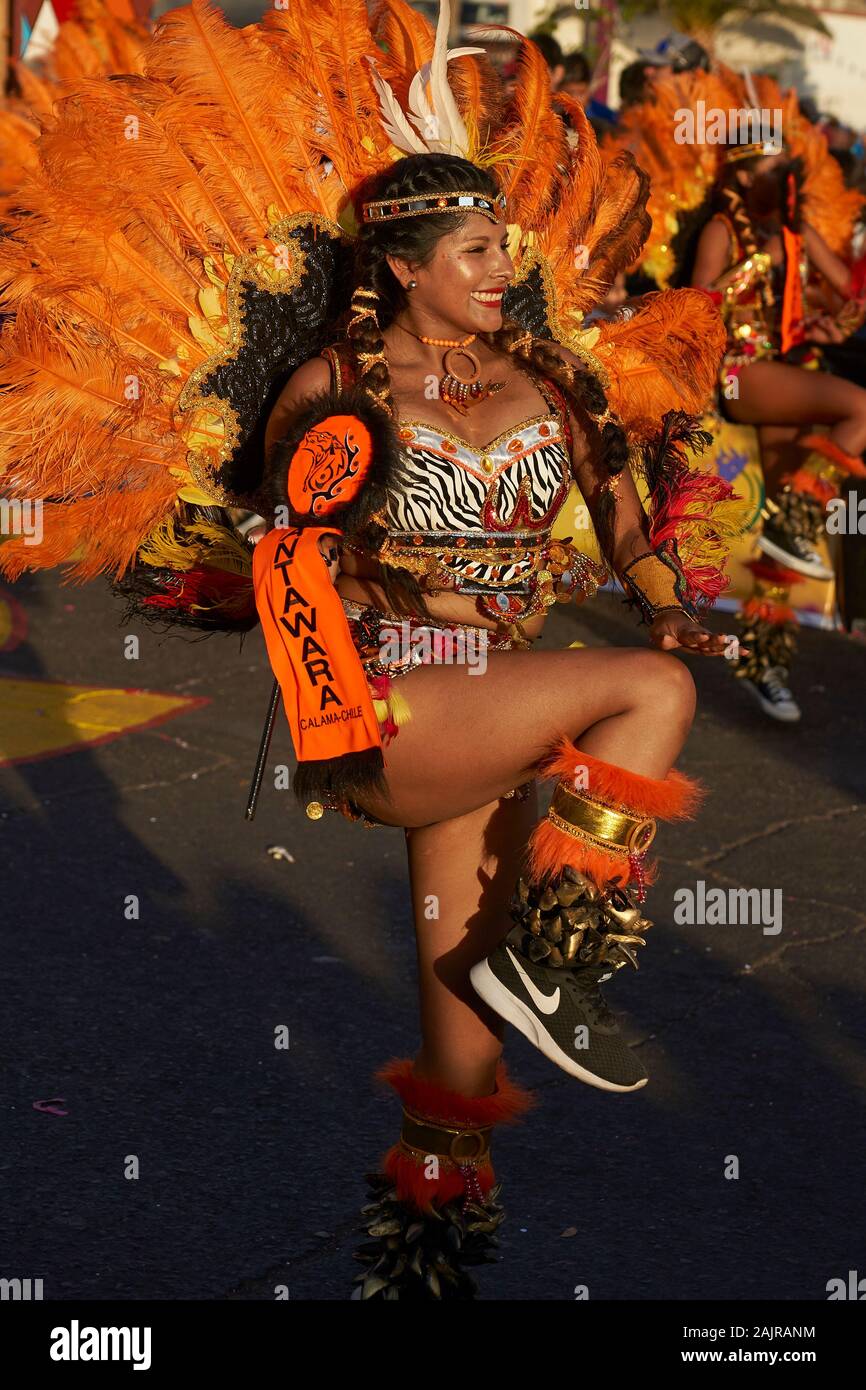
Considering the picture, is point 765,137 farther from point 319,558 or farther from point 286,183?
point 319,558

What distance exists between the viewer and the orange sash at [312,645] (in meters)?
3.14

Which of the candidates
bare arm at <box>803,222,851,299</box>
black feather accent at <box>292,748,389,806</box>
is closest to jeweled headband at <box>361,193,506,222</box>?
black feather accent at <box>292,748,389,806</box>

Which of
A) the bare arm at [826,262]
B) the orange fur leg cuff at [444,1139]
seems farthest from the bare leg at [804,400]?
the orange fur leg cuff at [444,1139]

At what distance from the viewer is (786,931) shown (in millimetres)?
5703

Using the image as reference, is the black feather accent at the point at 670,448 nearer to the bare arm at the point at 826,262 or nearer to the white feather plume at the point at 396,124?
the white feather plume at the point at 396,124

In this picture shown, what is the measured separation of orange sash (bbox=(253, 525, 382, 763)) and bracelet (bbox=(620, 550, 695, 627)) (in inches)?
23.5

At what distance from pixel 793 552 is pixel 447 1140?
4808 millimetres

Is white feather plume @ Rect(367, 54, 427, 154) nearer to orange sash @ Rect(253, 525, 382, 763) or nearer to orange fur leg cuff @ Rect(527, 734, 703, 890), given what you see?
orange sash @ Rect(253, 525, 382, 763)

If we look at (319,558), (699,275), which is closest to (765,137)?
(699,275)

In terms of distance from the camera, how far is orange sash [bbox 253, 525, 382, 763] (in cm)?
314

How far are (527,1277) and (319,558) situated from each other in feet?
5.53

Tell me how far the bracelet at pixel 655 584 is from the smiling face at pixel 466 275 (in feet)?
1.78

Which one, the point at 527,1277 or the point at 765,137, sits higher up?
the point at 765,137

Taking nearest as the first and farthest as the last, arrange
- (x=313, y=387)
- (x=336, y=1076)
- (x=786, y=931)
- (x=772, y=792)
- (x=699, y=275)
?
(x=313, y=387) < (x=336, y=1076) < (x=786, y=931) < (x=772, y=792) < (x=699, y=275)
